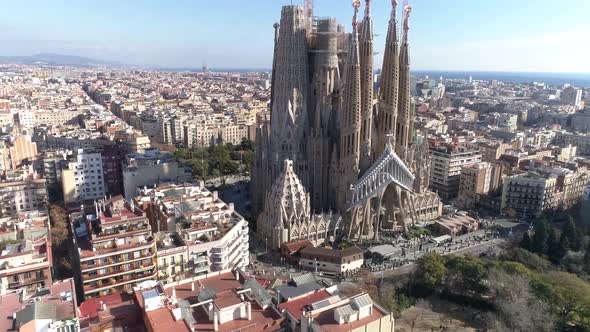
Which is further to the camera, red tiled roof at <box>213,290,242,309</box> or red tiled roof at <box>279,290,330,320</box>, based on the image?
red tiled roof at <box>279,290,330,320</box>

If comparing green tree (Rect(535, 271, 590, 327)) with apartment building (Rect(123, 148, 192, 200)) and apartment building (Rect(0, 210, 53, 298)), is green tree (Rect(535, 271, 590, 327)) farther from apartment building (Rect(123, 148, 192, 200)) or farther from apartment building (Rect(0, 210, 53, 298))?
apartment building (Rect(123, 148, 192, 200))

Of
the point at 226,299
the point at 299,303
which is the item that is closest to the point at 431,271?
the point at 299,303

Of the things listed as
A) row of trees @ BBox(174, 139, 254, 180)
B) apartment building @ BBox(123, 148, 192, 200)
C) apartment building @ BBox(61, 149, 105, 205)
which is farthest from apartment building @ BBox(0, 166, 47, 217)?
row of trees @ BBox(174, 139, 254, 180)

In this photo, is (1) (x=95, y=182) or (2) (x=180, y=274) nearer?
(2) (x=180, y=274)

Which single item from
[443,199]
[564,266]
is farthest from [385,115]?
[564,266]

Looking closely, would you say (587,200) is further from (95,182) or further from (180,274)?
(95,182)

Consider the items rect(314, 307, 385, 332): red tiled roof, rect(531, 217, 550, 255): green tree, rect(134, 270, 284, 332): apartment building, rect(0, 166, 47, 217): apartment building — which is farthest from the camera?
rect(0, 166, 47, 217): apartment building

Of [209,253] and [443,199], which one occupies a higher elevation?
[209,253]

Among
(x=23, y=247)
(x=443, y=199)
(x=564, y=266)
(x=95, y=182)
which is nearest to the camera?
(x=23, y=247)
